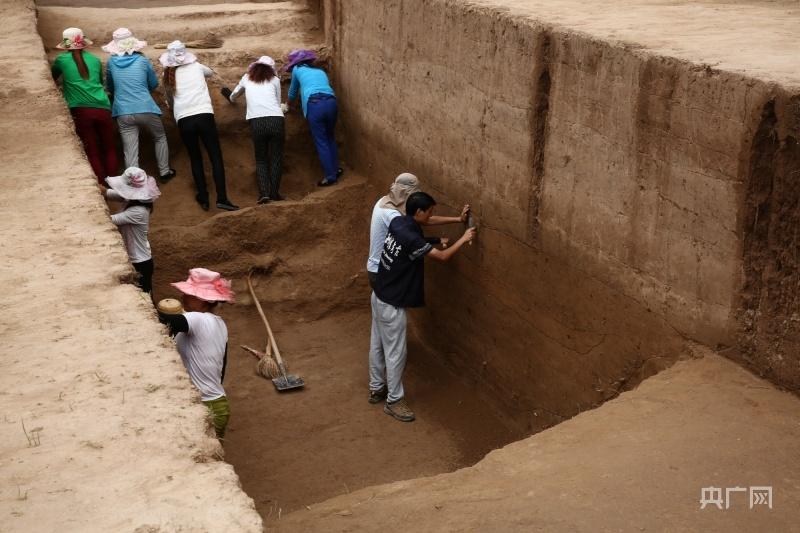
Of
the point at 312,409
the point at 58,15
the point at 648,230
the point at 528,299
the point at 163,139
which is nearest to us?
the point at 648,230

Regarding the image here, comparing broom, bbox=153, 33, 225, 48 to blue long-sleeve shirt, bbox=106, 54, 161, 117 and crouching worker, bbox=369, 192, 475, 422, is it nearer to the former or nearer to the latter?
blue long-sleeve shirt, bbox=106, 54, 161, 117

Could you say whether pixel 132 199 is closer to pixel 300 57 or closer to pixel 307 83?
pixel 307 83

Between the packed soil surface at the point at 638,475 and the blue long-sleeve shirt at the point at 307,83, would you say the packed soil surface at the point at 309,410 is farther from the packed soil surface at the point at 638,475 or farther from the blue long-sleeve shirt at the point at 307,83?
the blue long-sleeve shirt at the point at 307,83

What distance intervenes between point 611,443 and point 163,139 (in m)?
6.30

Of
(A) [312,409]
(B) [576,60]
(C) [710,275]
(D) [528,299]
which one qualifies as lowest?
(A) [312,409]

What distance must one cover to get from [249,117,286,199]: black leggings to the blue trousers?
307 mm

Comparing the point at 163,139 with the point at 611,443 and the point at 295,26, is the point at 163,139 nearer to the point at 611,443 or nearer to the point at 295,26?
the point at 295,26

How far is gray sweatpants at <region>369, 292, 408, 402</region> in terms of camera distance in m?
8.09

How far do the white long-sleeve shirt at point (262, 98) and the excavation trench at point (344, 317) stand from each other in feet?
2.19

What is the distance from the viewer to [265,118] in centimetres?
984

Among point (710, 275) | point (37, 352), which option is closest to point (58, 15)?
point (37, 352)

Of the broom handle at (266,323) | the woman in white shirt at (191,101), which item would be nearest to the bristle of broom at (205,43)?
the woman in white shirt at (191,101)

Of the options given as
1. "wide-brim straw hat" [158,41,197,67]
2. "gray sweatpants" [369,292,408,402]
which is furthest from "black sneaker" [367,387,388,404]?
"wide-brim straw hat" [158,41,197,67]

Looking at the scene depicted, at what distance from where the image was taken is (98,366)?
14.9 feet
